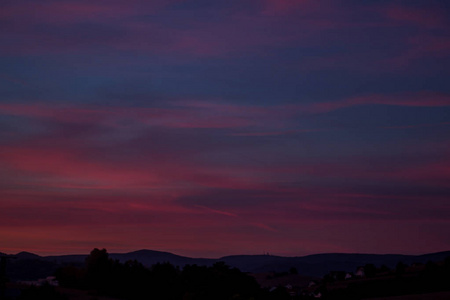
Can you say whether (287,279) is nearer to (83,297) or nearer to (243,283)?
(243,283)

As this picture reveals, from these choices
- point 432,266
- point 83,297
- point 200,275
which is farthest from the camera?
point 432,266

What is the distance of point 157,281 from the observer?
71750 mm

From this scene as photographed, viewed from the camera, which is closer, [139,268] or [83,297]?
[83,297]

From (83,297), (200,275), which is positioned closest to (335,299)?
(200,275)

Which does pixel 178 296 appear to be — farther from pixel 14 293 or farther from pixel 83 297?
pixel 14 293

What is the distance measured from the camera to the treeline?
7006 centimetres

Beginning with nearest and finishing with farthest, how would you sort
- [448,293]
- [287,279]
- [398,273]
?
[448,293], [398,273], [287,279]

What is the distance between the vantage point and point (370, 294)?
322ft

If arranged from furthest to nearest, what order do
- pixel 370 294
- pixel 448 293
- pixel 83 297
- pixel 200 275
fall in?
pixel 370 294, pixel 448 293, pixel 200 275, pixel 83 297

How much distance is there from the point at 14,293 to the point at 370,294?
1969 inches

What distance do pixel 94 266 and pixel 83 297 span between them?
8.96 meters

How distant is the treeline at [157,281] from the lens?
70062 mm

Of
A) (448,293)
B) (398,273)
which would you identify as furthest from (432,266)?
Answer: (448,293)

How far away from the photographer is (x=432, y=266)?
369 ft
